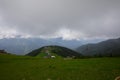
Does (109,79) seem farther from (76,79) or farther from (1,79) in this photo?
(1,79)

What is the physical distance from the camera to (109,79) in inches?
1166

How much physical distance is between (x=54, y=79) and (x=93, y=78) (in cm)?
698

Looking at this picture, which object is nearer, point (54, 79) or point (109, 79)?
point (109, 79)

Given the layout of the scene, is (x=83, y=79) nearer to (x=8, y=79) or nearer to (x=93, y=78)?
(x=93, y=78)

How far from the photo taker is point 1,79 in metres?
32.8

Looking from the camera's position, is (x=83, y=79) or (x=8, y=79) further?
(x=8, y=79)

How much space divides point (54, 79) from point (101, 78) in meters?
8.34

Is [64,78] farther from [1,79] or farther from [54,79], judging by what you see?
[1,79]

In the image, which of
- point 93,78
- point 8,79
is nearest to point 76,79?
point 93,78

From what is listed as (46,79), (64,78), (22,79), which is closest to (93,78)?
(64,78)

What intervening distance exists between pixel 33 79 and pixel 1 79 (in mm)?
6127

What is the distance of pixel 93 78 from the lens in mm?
31344

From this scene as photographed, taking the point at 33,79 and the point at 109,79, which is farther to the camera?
the point at 33,79

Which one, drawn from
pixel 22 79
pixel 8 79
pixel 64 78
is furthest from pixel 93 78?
pixel 8 79
